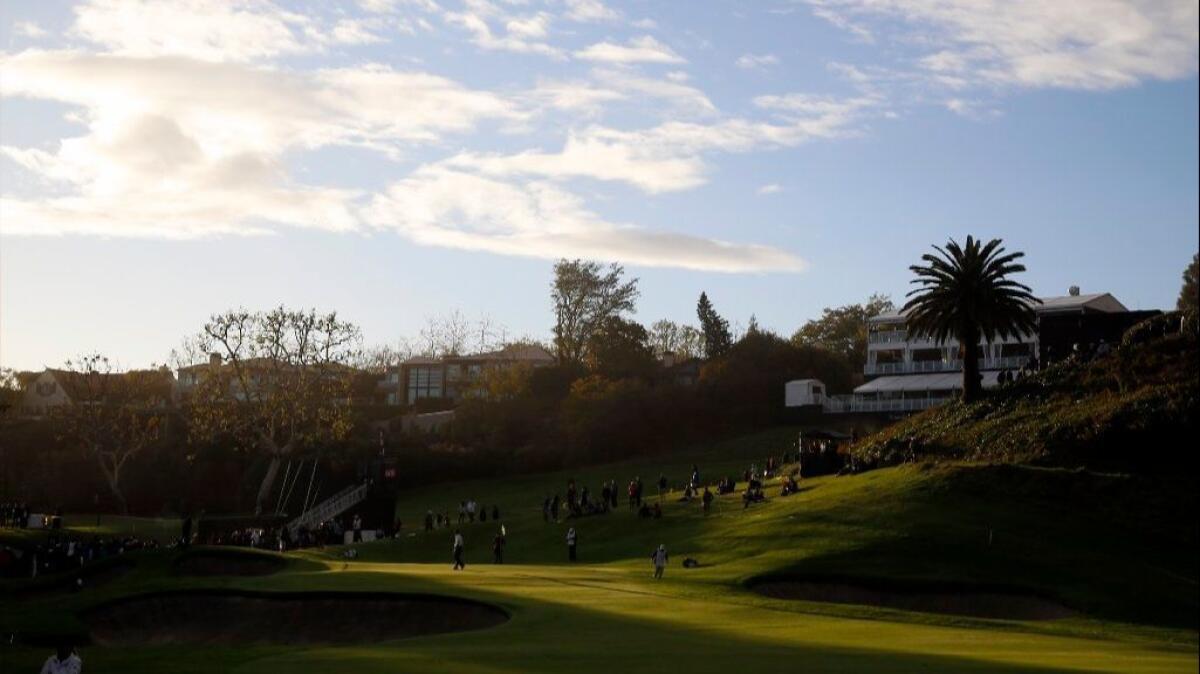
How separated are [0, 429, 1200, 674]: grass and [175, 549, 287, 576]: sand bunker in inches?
37.7

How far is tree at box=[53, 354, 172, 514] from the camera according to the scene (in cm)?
10044

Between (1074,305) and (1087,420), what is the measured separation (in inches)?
1765

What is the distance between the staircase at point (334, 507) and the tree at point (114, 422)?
1715 cm

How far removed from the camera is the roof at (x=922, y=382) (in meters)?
115

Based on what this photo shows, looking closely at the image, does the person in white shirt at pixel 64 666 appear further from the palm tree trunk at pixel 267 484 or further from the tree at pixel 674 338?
the tree at pixel 674 338

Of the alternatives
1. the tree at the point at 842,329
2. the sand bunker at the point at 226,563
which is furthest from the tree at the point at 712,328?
the sand bunker at the point at 226,563

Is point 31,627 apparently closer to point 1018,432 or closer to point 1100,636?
point 1100,636

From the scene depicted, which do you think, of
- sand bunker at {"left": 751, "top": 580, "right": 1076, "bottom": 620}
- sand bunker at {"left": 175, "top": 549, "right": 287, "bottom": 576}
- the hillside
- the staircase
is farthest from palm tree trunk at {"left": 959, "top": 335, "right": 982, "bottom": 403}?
sand bunker at {"left": 175, "top": 549, "right": 287, "bottom": 576}

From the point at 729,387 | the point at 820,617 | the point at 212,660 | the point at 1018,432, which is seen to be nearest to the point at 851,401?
the point at 729,387

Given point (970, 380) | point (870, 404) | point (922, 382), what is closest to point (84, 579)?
point (970, 380)

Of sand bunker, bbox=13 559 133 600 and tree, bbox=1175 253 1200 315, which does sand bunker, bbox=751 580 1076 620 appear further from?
tree, bbox=1175 253 1200 315

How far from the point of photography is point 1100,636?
130ft

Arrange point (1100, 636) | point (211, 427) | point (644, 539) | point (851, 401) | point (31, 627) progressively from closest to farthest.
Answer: point (1100, 636) → point (31, 627) → point (644, 539) → point (211, 427) → point (851, 401)

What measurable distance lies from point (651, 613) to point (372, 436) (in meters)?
84.6
